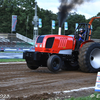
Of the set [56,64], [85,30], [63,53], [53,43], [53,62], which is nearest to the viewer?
[53,62]

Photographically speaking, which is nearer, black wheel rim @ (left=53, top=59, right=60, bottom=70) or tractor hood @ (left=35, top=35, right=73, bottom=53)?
black wheel rim @ (left=53, top=59, right=60, bottom=70)

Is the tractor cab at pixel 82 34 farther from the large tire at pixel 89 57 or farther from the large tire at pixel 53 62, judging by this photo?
the large tire at pixel 53 62

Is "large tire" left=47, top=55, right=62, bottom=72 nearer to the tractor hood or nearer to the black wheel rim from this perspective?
the black wheel rim

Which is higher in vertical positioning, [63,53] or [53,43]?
[53,43]

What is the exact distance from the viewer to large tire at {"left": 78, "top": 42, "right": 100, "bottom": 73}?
33.4 ft

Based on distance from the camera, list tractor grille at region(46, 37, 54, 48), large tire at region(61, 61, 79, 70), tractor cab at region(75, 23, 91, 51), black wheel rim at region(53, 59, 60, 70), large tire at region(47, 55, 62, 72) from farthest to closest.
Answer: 1. large tire at region(61, 61, 79, 70)
2. tractor cab at region(75, 23, 91, 51)
3. tractor grille at region(46, 37, 54, 48)
4. black wheel rim at region(53, 59, 60, 70)
5. large tire at region(47, 55, 62, 72)

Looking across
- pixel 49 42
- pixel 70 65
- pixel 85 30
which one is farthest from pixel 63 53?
pixel 85 30

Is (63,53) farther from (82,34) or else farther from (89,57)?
(82,34)

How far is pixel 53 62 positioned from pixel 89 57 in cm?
173

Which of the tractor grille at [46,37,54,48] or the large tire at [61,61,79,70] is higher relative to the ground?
the tractor grille at [46,37,54,48]

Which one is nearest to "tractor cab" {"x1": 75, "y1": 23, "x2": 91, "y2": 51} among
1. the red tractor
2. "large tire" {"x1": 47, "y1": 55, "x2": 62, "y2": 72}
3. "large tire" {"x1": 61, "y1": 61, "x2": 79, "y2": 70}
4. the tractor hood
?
the red tractor

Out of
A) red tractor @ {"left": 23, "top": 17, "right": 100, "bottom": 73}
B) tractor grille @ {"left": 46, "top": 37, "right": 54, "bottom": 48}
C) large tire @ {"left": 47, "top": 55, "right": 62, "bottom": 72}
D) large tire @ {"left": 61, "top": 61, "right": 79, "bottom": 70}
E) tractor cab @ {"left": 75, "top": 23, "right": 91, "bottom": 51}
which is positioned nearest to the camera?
large tire @ {"left": 47, "top": 55, "right": 62, "bottom": 72}

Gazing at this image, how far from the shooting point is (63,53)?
34.8 feet

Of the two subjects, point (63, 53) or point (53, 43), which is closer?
point (53, 43)
